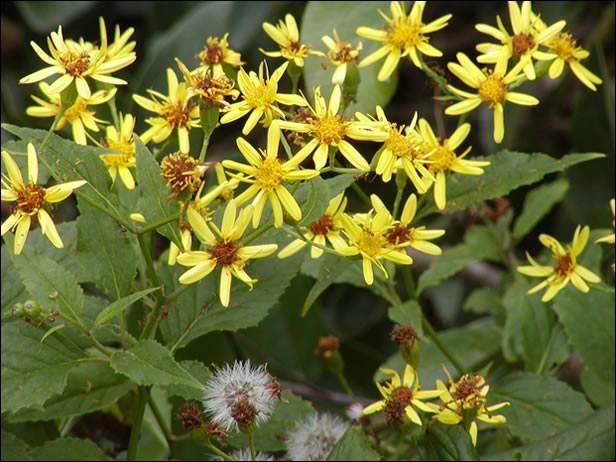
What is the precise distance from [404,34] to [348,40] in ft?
0.84

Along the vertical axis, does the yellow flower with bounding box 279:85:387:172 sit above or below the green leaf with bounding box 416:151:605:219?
below

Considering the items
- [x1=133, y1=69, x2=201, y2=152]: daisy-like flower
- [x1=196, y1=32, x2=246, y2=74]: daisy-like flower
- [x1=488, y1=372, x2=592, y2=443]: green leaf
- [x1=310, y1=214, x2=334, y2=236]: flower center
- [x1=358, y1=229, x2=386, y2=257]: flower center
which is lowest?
[x1=488, y1=372, x2=592, y2=443]: green leaf

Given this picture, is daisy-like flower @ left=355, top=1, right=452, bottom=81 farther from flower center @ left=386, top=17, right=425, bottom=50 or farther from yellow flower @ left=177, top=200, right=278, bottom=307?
yellow flower @ left=177, top=200, right=278, bottom=307

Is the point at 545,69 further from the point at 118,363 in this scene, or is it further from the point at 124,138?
the point at 118,363

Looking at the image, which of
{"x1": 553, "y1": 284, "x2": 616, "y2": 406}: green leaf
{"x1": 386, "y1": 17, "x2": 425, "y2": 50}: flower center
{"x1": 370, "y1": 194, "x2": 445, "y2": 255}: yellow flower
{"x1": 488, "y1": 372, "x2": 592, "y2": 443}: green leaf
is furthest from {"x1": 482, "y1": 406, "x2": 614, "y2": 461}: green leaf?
{"x1": 386, "y1": 17, "x2": 425, "y2": 50}: flower center

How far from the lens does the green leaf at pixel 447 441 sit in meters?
0.85

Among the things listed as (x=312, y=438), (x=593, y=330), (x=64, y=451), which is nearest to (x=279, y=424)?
(x=312, y=438)

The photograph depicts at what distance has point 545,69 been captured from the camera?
976 millimetres

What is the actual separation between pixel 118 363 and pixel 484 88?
1.69 feet

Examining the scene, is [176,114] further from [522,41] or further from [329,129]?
[522,41]

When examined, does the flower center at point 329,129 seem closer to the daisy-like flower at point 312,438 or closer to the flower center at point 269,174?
the flower center at point 269,174

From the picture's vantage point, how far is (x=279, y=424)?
3.22ft

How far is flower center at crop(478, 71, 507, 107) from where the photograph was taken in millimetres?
909

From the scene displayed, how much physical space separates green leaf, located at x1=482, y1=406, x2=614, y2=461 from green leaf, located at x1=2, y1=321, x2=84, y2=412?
1.66ft
